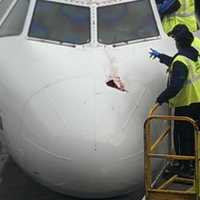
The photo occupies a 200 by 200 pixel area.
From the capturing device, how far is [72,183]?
959 cm

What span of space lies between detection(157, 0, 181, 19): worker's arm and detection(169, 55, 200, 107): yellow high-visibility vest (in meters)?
1.32

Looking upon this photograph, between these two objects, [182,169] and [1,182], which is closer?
[182,169]

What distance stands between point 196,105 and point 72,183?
209 centimetres

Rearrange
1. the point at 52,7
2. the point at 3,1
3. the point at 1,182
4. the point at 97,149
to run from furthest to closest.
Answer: the point at 1,182 < the point at 3,1 < the point at 52,7 < the point at 97,149

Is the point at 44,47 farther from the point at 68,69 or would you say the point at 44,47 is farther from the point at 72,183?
the point at 72,183

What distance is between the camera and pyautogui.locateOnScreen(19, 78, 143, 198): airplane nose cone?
9.38 meters

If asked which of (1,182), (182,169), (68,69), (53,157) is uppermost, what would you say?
(68,69)

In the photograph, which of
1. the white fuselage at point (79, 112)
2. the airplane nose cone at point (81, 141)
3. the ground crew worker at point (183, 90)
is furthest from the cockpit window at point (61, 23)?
the ground crew worker at point (183, 90)

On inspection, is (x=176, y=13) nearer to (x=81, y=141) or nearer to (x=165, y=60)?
(x=165, y=60)

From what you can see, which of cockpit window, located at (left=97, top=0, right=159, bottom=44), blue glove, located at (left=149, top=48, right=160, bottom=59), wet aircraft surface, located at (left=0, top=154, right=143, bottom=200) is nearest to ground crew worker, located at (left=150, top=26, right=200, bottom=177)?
blue glove, located at (left=149, top=48, right=160, bottom=59)

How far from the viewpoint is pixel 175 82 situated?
9852mm

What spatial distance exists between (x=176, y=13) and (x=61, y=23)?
193 cm

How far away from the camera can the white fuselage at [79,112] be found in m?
9.41

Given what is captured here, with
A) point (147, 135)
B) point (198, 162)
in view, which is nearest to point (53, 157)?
point (147, 135)
